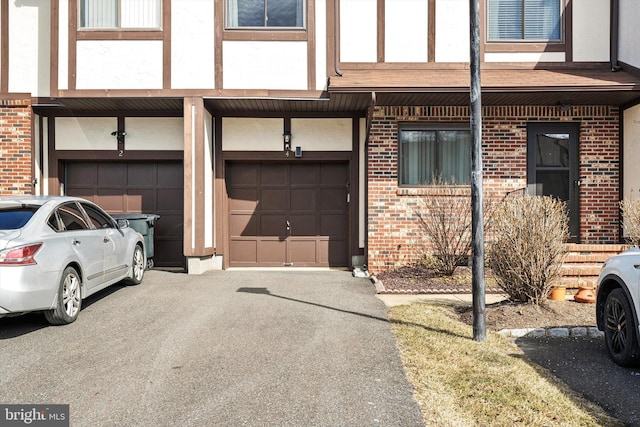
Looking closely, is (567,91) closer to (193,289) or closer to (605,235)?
(605,235)

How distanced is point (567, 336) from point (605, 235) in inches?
195

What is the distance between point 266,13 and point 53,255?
20.4ft

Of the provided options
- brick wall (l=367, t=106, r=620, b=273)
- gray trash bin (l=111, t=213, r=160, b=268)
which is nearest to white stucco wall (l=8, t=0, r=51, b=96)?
gray trash bin (l=111, t=213, r=160, b=268)

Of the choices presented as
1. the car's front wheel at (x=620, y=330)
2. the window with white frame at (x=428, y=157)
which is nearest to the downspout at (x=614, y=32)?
the window with white frame at (x=428, y=157)

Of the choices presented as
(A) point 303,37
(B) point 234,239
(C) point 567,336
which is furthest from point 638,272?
(B) point 234,239

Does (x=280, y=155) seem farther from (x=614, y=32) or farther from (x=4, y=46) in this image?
(x=614, y=32)

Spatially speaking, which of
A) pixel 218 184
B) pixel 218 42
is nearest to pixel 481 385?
pixel 218 184

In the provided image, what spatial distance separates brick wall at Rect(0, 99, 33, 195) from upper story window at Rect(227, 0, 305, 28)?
4.51 meters

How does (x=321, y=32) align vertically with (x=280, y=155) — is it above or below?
above

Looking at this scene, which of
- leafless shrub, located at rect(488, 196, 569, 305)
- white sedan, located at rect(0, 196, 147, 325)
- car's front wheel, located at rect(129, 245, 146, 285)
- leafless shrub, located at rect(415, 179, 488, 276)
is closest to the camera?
white sedan, located at rect(0, 196, 147, 325)

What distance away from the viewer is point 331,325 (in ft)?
18.0

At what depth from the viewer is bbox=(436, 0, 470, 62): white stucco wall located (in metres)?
8.94

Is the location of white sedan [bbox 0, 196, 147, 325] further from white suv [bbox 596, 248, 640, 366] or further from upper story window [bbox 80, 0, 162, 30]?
white suv [bbox 596, 248, 640, 366]

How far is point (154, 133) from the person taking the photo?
32.1ft
